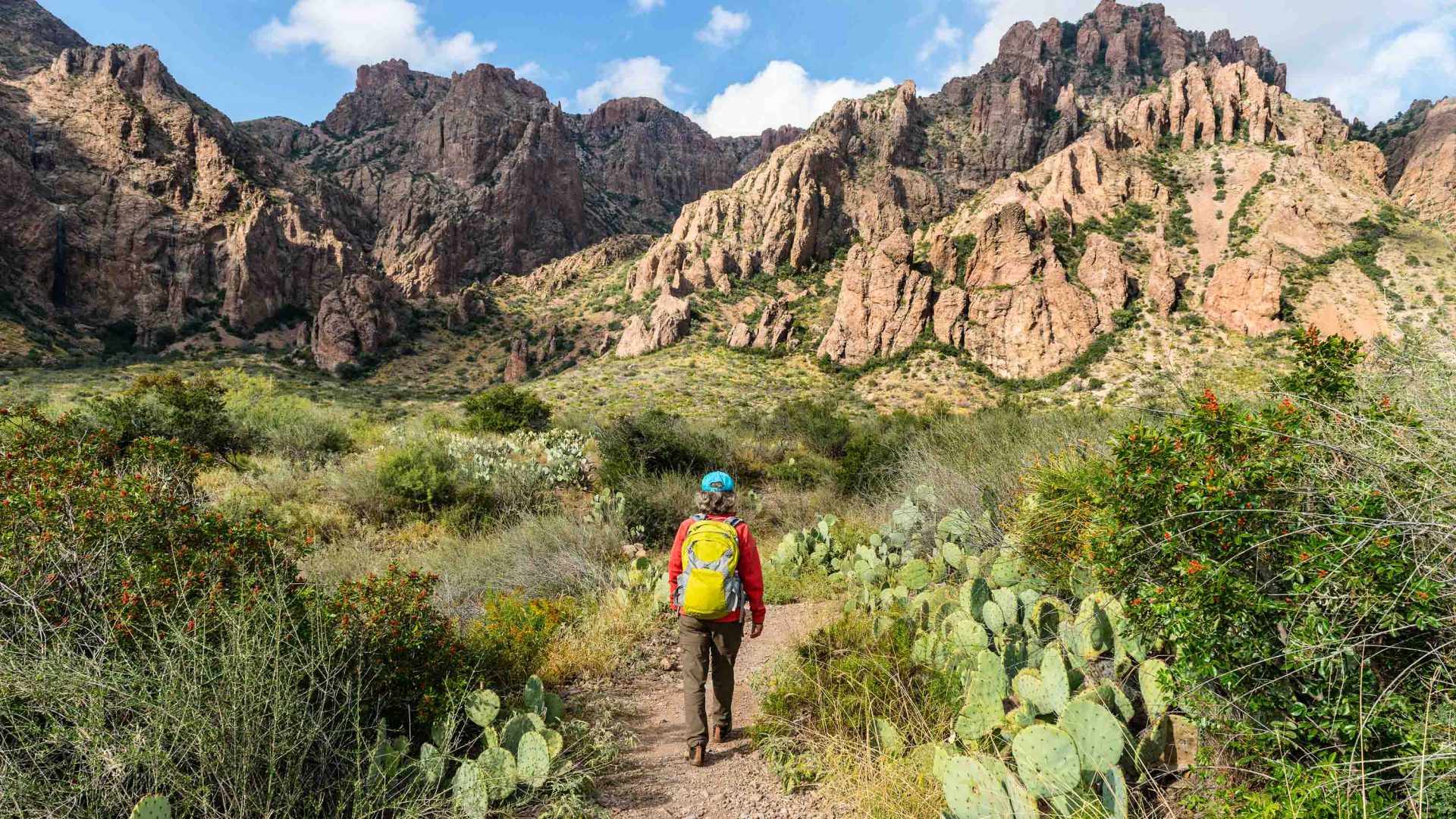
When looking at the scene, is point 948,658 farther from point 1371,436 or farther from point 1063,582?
point 1371,436

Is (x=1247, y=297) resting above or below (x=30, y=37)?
below

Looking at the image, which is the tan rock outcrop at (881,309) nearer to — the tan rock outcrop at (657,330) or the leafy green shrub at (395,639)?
the tan rock outcrop at (657,330)

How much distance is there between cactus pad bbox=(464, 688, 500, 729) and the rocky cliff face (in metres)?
77.0

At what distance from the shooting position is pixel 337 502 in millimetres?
10055

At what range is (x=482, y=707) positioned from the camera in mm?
3486

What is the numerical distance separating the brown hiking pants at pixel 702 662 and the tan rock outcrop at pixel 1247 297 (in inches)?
1857

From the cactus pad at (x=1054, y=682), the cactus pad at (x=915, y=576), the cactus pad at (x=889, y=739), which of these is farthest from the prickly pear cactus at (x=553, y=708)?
the cactus pad at (x=915, y=576)

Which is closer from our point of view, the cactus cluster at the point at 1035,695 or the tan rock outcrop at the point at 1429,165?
the cactus cluster at the point at 1035,695

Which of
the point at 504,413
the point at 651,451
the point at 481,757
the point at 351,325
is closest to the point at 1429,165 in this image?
the point at 651,451

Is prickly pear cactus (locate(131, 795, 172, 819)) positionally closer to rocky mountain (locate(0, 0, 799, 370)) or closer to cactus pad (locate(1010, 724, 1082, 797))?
cactus pad (locate(1010, 724, 1082, 797))

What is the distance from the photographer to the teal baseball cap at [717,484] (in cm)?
414

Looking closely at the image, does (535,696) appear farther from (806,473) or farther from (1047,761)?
(806,473)

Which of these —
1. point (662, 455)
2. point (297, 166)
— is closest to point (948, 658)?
point (662, 455)

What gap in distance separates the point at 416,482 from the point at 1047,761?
10233mm
